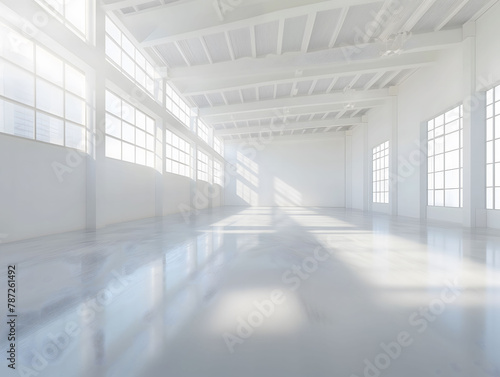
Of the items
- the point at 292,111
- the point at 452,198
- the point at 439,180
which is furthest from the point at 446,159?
the point at 292,111

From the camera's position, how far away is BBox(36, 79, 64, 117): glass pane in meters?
6.95

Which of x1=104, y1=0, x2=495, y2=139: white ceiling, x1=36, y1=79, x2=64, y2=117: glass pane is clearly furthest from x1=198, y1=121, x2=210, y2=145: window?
x1=36, y1=79, x2=64, y2=117: glass pane

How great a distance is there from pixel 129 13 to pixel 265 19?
573 centimetres

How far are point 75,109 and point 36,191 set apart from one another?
10.6 feet

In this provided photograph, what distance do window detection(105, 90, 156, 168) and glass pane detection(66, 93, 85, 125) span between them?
4.22 ft

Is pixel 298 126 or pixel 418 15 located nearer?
pixel 418 15

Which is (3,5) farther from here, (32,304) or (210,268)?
(210,268)

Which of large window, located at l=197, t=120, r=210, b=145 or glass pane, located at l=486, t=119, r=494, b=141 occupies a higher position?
large window, located at l=197, t=120, r=210, b=145

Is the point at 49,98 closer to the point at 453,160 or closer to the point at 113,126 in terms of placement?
the point at 113,126

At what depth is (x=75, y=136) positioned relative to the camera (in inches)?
327

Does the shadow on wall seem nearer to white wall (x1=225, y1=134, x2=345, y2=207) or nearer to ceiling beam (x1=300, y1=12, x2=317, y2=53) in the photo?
white wall (x1=225, y1=134, x2=345, y2=207)

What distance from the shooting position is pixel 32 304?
2723 millimetres

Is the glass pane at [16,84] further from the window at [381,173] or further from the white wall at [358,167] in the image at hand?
the white wall at [358,167]

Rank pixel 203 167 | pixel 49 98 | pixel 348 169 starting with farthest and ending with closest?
pixel 348 169 → pixel 203 167 → pixel 49 98
